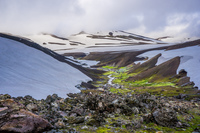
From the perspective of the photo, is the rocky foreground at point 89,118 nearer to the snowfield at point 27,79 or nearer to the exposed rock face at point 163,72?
the snowfield at point 27,79

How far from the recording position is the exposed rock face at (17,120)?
361 inches

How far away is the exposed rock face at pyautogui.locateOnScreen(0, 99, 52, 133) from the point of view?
9164 millimetres

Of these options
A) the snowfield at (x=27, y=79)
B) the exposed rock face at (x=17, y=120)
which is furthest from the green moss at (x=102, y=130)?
the snowfield at (x=27, y=79)

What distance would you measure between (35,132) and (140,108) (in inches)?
472

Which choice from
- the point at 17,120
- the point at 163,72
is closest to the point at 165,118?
the point at 17,120

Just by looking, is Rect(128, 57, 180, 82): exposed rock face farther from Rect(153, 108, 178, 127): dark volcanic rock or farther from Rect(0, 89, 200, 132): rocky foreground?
Rect(153, 108, 178, 127): dark volcanic rock

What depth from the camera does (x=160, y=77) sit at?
64.5 meters

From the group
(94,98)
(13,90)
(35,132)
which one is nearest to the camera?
(35,132)

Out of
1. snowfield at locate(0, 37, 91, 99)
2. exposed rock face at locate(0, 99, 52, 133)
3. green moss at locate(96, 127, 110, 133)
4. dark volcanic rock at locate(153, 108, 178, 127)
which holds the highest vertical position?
snowfield at locate(0, 37, 91, 99)

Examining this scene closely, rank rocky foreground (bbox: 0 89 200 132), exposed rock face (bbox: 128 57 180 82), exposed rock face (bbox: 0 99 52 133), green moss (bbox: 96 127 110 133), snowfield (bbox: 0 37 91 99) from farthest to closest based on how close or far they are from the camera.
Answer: exposed rock face (bbox: 128 57 180 82) → snowfield (bbox: 0 37 91 99) → green moss (bbox: 96 127 110 133) → rocky foreground (bbox: 0 89 200 132) → exposed rock face (bbox: 0 99 52 133)

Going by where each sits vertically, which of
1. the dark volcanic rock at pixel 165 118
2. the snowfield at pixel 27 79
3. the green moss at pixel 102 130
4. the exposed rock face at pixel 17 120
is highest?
the snowfield at pixel 27 79

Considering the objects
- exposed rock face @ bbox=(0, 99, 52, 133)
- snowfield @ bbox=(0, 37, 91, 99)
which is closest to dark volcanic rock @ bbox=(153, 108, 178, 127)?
exposed rock face @ bbox=(0, 99, 52, 133)

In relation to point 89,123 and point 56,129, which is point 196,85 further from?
point 56,129

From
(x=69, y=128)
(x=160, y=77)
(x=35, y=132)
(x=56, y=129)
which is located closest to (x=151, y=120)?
(x=69, y=128)
